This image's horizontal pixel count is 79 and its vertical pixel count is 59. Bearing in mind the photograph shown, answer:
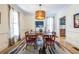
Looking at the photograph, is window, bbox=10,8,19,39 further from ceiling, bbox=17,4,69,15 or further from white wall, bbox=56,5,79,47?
white wall, bbox=56,5,79,47

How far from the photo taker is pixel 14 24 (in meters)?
2.50

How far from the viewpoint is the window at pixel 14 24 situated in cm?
241

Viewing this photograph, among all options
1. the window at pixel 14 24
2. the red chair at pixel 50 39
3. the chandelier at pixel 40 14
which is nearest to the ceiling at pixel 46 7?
the chandelier at pixel 40 14

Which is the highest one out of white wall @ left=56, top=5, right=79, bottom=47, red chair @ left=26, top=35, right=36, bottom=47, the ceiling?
the ceiling

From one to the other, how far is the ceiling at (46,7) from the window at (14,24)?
20 cm

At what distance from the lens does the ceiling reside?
231 centimetres

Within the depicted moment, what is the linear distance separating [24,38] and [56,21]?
0.77m

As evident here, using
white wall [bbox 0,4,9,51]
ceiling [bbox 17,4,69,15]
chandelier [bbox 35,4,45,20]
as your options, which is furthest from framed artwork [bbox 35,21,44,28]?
white wall [bbox 0,4,9,51]

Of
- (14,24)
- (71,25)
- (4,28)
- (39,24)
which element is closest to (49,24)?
(39,24)

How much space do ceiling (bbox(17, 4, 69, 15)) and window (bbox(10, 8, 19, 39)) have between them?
0.20 metres
